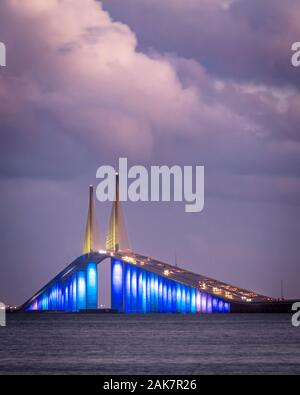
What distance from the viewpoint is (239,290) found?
15562 cm

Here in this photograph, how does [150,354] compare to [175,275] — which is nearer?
[150,354]

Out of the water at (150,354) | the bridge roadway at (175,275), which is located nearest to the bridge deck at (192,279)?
the bridge roadway at (175,275)

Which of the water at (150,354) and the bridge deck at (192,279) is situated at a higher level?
the bridge deck at (192,279)

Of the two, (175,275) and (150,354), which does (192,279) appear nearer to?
(175,275)

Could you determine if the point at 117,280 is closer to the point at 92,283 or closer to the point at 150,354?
the point at 92,283

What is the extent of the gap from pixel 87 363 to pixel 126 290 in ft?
307

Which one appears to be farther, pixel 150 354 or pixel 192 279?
pixel 192 279

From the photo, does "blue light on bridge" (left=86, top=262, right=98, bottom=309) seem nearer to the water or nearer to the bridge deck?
the bridge deck

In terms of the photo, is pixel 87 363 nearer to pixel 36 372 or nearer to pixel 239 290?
pixel 36 372

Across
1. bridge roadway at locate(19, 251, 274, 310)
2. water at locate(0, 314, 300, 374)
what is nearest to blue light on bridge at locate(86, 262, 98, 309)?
bridge roadway at locate(19, 251, 274, 310)

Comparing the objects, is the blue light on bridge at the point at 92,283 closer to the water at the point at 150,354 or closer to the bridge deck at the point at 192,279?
the bridge deck at the point at 192,279

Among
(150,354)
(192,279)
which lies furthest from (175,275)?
(150,354)
